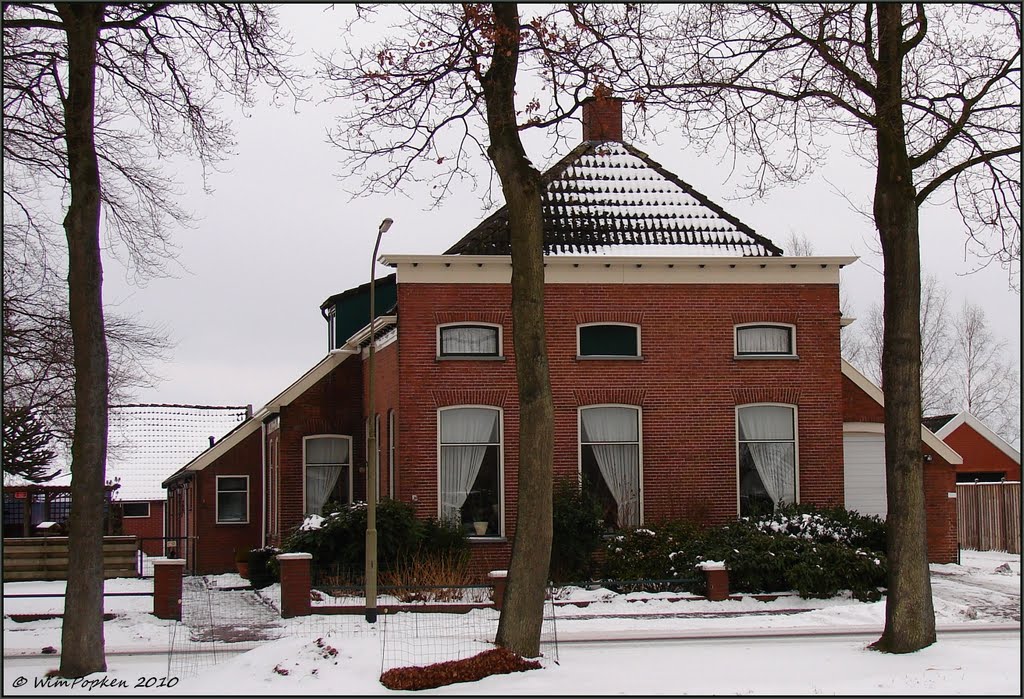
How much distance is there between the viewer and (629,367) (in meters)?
26.5

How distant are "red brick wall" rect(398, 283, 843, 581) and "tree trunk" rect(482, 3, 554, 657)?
11353mm

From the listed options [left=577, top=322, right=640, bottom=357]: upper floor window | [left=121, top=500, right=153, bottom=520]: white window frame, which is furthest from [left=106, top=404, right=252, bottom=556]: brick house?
[left=577, top=322, right=640, bottom=357]: upper floor window

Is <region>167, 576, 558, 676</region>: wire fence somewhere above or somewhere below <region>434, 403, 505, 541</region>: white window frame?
below

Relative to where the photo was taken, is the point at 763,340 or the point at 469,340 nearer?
the point at 469,340

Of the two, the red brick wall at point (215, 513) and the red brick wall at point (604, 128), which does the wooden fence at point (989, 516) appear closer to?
the red brick wall at point (604, 128)

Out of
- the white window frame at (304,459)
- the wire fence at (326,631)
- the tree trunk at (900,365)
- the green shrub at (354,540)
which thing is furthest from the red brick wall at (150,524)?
the tree trunk at (900,365)

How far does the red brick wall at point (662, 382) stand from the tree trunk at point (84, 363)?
463 inches

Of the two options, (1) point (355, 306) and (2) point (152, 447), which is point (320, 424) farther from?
(2) point (152, 447)

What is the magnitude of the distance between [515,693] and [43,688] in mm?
5242

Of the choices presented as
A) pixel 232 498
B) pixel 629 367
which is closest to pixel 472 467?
pixel 629 367

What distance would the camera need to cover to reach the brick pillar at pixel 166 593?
20.9 m

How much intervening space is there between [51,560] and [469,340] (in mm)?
11057

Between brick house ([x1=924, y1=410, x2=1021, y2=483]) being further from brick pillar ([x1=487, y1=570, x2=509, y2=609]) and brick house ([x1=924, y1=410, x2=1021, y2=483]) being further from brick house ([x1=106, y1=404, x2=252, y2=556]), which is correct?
brick house ([x1=106, y1=404, x2=252, y2=556])

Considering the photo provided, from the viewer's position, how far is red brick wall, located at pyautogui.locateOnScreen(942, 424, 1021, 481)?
142 ft
